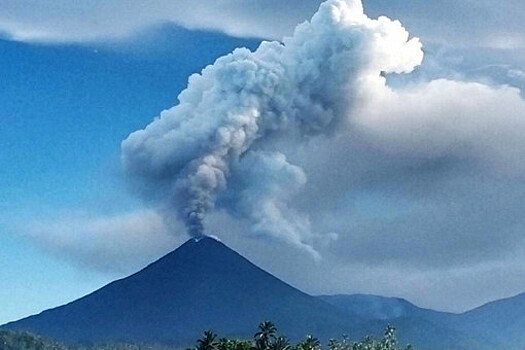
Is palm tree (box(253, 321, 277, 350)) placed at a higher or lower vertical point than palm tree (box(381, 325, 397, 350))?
lower

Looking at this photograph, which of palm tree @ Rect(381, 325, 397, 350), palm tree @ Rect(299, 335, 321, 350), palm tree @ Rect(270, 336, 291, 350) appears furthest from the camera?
palm tree @ Rect(381, 325, 397, 350)

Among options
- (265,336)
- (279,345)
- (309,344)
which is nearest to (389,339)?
(309,344)

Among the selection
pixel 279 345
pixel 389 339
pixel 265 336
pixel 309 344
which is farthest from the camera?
pixel 389 339

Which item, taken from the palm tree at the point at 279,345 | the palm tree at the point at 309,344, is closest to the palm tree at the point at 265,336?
the palm tree at the point at 279,345

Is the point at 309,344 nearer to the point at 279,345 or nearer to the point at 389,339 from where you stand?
the point at 279,345

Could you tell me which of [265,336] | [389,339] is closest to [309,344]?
[265,336]

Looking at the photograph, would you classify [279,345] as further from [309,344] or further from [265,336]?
[309,344]

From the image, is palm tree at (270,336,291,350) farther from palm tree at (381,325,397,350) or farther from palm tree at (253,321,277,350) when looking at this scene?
palm tree at (381,325,397,350)

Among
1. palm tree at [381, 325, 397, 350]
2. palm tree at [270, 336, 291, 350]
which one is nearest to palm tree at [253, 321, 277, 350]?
palm tree at [270, 336, 291, 350]

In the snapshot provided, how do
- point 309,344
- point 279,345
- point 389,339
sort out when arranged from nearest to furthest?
point 279,345, point 309,344, point 389,339

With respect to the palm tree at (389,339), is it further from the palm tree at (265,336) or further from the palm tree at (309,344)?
the palm tree at (265,336)

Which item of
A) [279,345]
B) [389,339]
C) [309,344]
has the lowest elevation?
[279,345]

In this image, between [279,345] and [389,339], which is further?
[389,339]

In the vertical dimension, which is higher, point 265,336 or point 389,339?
point 389,339
